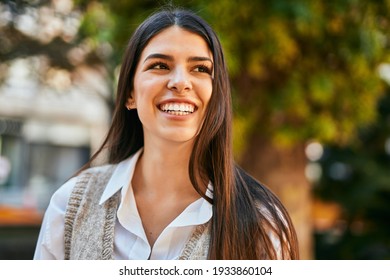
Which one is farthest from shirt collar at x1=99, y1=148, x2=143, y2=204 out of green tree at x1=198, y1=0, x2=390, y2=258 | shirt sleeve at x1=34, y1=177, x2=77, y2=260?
green tree at x1=198, y1=0, x2=390, y2=258

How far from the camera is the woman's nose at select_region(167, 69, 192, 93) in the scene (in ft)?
6.07

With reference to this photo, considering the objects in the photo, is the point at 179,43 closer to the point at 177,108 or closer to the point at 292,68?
the point at 177,108

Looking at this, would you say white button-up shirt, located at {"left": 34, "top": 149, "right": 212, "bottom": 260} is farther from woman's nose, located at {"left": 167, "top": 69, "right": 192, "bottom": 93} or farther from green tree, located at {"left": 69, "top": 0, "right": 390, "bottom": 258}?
green tree, located at {"left": 69, "top": 0, "right": 390, "bottom": 258}

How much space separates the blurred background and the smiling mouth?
1.69 metres

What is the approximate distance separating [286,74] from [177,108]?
12.6ft

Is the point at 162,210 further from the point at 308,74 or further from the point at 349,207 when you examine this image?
the point at 349,207

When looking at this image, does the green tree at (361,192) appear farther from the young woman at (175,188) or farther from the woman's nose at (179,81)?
the woman's nose at (179,81)

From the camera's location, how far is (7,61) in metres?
7.18

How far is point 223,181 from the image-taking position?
1948mm

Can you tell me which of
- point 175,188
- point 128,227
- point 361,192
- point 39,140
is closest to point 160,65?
point 175,188

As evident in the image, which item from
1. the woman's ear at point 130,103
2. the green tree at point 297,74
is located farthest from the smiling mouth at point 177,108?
the green tree at point 297,74

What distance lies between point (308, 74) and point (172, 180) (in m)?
3.61
